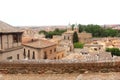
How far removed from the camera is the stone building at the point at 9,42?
1312 cm

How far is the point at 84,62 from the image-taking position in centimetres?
580

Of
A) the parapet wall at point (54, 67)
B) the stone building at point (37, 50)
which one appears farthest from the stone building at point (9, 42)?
the stone building at point (37, 50)

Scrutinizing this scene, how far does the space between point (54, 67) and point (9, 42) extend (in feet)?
27.2

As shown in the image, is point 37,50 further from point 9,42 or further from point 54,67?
point 54,67

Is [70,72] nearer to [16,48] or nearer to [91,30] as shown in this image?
[16,48]

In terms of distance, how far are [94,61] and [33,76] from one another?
1660 millimetres

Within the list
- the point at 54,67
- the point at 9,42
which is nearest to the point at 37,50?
the point at 9,42

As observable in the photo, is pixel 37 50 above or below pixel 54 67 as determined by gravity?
below

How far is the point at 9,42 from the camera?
13.6 meters

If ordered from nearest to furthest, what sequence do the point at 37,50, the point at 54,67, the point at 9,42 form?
the point at 54,67
the point at 9,42
the point at 37,50

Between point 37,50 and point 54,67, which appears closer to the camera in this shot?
point 54,67

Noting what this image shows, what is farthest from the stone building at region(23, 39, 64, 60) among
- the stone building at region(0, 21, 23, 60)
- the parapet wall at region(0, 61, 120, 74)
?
the parapet wall at region(0, 61, 120, 74)

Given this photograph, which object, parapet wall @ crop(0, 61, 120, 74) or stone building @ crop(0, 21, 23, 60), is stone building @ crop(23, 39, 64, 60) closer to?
stone building @ crop(0, 21, 23, 60)

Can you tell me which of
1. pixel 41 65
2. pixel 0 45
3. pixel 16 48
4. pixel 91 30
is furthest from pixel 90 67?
pixel 91 30
